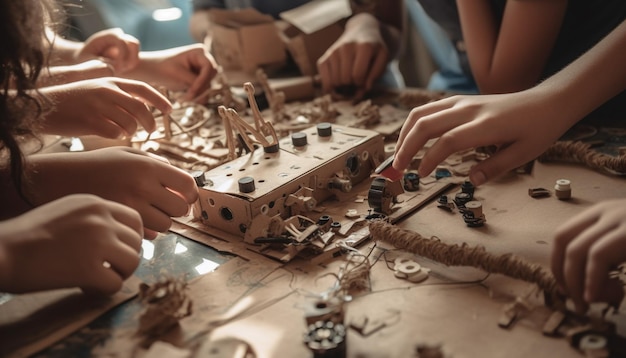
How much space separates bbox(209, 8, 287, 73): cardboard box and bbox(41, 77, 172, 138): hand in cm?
50

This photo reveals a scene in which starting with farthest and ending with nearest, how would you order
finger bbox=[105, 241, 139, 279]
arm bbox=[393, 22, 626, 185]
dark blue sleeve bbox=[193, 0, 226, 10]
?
dark blue sleeve bbox=[193, 0, 226, 10]
arm bbox=[393, 22, 626, 185]
finger bbox=[105, 241, 139, 279]

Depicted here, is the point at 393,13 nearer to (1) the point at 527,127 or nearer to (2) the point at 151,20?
(1) the point at 527,127

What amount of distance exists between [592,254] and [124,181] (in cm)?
59

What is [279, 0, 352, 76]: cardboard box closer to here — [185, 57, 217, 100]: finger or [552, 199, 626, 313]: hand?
[185, 57, 217, 100]: finger

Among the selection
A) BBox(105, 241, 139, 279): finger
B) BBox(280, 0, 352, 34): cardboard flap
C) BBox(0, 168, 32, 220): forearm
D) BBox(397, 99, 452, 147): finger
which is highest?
BBox(397, 99, 452, 147): finger

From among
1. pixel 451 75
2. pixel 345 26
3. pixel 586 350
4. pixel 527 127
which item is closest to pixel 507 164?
pixel 527 127

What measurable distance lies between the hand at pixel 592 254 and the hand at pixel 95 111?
2.27 feet

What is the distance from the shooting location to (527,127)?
0.83 m

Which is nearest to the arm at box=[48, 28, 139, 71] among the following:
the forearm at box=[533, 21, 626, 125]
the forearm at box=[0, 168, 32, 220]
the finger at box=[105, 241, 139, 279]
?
the forearm at box=[0, 168, 32, 220]

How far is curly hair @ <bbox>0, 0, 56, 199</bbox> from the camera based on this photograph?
2.60 feet

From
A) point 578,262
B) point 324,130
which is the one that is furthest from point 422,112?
point 578,262

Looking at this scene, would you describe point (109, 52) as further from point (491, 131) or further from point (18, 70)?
point (491, 131)

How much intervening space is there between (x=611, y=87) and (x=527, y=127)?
0.17m

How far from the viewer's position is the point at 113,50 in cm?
134
